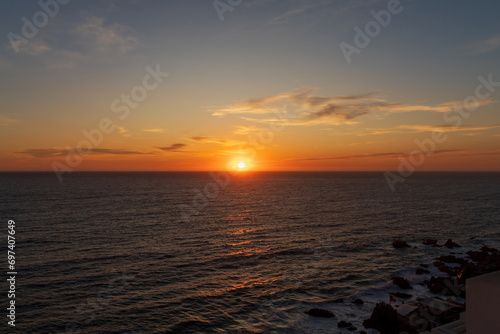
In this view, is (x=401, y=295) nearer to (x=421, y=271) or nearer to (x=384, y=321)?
(x=384, y=321)

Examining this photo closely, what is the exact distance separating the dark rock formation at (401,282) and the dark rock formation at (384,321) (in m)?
10.0

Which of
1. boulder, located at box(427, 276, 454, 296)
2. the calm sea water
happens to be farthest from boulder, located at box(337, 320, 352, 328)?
boulder, located at box(427, 276, 454, 296)

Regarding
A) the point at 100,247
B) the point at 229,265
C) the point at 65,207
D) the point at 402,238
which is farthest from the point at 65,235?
the point at 402,238

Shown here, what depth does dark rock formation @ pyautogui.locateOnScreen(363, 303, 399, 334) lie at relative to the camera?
25.6 m

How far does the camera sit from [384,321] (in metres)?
26.2

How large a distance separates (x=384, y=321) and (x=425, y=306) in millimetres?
5708

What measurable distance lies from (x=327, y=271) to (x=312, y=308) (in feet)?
37.1

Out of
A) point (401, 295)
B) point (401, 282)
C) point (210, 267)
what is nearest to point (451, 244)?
point (401, 282)

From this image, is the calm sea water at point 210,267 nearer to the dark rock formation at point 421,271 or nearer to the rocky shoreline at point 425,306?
the dark rock formation at point 421,271

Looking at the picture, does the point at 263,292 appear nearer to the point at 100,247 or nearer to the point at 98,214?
the point at 100,247

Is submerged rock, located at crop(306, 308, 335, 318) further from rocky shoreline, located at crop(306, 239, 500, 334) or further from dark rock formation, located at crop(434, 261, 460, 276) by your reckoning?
dark rock formation, located at crop(434, 261, 460, 276)

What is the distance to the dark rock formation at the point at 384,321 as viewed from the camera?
25625 millimetres

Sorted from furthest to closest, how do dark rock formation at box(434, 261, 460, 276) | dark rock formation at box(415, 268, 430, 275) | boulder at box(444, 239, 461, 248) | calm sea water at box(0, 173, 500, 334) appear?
boulder at box(444, 239, 461, 248)
dark rock formation at box(415, 268, 430, 275)
dark rock formation at box(434, 261, 460, 276)
calm sea water at box(0, 173, 500, 334)

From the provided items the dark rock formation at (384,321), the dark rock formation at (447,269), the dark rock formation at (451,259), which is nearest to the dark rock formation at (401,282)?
the dark rock formation at (447,269)
